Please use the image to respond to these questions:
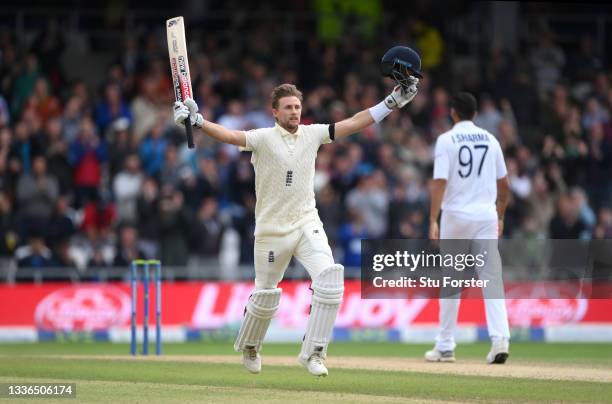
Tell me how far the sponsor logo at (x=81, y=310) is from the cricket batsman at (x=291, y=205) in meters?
7.12

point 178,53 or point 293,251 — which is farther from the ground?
point 178,53

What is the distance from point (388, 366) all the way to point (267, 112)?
31.1ft

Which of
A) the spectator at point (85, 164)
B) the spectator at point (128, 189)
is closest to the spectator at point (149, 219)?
the spectator at point (128, 189)

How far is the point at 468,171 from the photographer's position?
1240 centimetres

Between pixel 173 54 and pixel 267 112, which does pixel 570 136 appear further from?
pixel 173 54

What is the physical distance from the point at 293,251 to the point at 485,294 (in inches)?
95.4

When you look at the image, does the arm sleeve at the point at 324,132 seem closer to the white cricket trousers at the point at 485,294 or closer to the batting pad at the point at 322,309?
the batting pad at the point at 322,309

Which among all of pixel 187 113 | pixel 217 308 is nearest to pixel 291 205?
pixel 187 113

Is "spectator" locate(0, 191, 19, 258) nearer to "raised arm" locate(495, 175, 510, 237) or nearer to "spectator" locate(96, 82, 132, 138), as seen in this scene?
"spectator" locate(96, 82, 132, 138)

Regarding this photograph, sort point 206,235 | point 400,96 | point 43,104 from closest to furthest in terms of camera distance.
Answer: point 400,96
point 206,235
point 43,104

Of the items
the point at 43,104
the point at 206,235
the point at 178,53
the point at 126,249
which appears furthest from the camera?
the point at 43,104

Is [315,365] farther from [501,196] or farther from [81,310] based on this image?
[81,310]

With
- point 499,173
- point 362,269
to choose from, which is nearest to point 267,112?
point 362,269

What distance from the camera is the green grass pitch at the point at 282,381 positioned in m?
9.60
